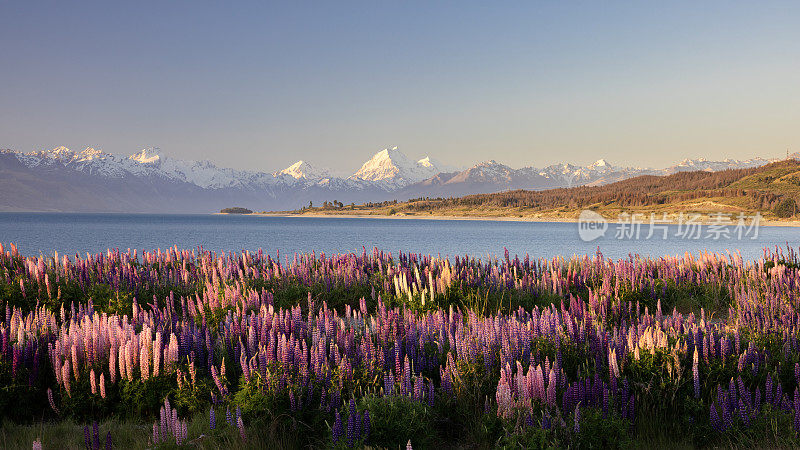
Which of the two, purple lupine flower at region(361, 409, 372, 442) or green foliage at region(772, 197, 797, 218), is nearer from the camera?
purple lupine flower at region(361, 409, 372, 442)

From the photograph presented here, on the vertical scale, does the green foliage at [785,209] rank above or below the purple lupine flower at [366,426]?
below

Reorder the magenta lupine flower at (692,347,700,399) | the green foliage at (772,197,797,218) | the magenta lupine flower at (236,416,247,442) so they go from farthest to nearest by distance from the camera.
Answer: the green foliage at (772,197,797,218)
the magenta lupine flower at (692,347,700,399)
the magenta lupine flower at (236,416,247,442)

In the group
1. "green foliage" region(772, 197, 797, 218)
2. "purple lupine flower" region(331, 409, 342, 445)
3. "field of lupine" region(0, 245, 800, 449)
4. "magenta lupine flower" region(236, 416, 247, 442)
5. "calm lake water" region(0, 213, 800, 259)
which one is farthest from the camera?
"green foliage" region(772, 197, 797, 218)

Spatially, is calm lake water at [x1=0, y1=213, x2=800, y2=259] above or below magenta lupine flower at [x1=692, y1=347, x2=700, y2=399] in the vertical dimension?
below

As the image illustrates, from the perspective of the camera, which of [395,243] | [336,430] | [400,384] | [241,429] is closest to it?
[336,430]

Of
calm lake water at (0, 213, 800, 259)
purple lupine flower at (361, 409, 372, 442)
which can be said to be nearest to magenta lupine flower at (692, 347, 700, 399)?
purple lupine flower at (361, 409, 372, 442)

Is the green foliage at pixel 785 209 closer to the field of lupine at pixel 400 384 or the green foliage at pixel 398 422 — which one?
the field of lupine at pixel 400 384

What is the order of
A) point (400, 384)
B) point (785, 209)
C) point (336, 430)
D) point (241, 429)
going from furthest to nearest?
point (785, 209) → point (400, 384) → point (241, 429) → point (336, 430)

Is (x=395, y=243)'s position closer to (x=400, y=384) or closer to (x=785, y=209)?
(x=400, y=384)

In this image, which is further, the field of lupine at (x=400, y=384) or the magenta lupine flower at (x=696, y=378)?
the magenta lupine flower at (x=696, y=378)

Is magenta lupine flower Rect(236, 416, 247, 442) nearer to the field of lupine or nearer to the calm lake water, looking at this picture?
the field of lupine

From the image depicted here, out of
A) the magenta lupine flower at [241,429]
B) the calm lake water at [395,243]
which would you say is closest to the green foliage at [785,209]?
the calm lake water at [395,243]

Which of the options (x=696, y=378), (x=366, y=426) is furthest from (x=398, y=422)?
(x=696, y=378)

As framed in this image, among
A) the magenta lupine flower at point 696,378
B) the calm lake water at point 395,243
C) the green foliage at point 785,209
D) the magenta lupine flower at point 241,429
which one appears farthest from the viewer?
the green foliage at point 785,209
